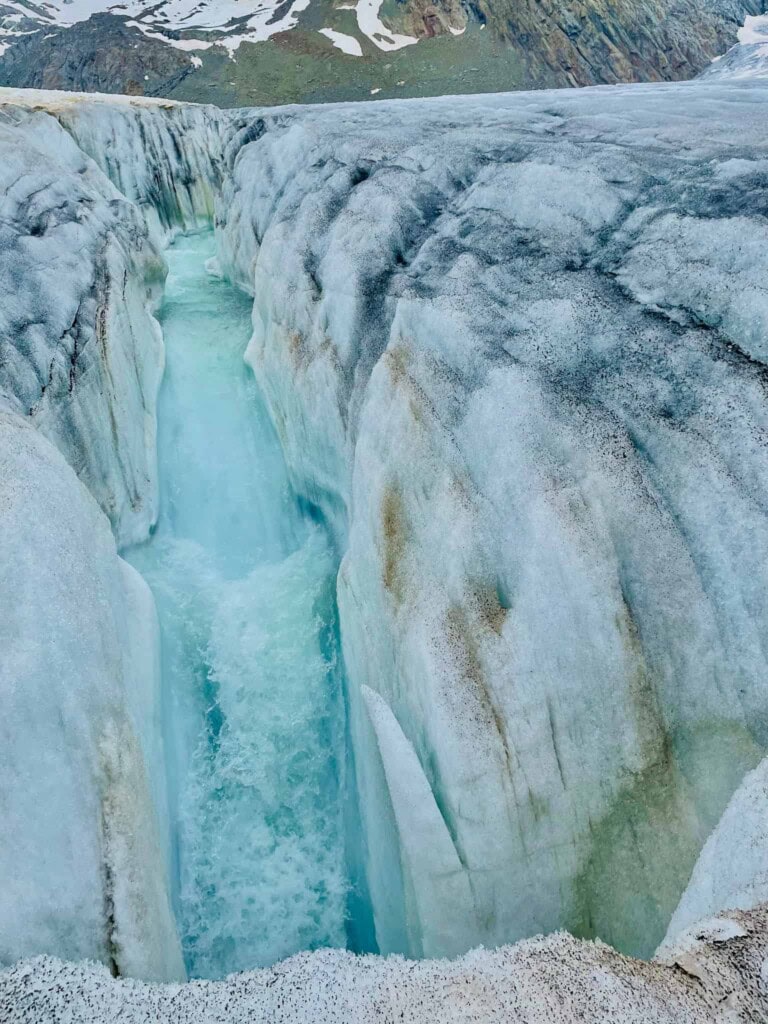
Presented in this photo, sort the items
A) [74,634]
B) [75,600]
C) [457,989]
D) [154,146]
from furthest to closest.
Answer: [154,146] → [75,600] → [74,634] → [457,989]

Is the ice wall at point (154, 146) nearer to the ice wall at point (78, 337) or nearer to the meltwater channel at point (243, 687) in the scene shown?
the ice wall at point (78, 337)

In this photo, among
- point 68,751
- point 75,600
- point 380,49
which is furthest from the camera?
point 380,49

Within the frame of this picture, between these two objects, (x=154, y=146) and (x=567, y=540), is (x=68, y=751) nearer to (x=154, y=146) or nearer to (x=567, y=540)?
(x=567, y=540)

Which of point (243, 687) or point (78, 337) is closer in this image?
point (243, 687)

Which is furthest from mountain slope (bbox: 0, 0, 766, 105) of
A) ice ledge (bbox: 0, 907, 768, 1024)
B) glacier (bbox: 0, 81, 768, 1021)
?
ice ledge (bbox: 0, 907, 768, 1024)

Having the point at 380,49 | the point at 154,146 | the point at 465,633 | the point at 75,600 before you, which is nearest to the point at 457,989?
the point at 465,633

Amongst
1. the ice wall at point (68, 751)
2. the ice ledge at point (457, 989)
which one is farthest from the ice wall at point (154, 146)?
the ice ledge at point (457, 989)
